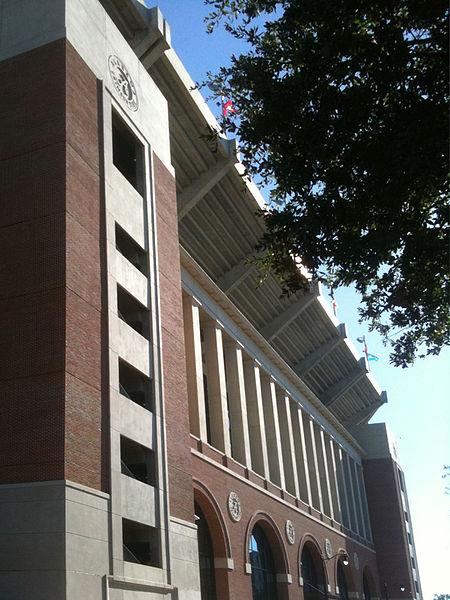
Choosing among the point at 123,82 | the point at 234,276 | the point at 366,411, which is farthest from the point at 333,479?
the point at 123,82


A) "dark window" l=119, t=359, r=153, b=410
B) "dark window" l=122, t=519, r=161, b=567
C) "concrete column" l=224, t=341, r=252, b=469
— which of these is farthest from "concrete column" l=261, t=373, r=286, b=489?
"dark window" l=122, t=519, r=161, b=567

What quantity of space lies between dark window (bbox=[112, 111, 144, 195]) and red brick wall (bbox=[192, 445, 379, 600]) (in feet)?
33.5

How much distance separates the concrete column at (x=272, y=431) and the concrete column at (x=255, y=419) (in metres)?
1.82

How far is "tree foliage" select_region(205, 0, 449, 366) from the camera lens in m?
14.2

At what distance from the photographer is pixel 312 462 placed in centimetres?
5112

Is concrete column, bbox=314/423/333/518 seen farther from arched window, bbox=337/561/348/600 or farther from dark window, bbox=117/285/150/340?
dark window, bbox=117/285/150/340

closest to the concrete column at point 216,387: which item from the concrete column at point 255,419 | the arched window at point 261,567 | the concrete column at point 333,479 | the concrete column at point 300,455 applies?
the concrete column at point 255,419

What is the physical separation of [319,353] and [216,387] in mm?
22355

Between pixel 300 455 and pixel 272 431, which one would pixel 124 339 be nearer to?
pixel 272 431

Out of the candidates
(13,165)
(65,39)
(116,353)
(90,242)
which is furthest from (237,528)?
(65,39)

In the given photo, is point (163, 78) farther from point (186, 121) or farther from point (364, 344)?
point (364, 344)

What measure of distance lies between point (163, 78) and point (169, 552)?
1853cm

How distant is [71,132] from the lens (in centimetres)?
2320

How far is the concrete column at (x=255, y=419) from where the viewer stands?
39.0 m
